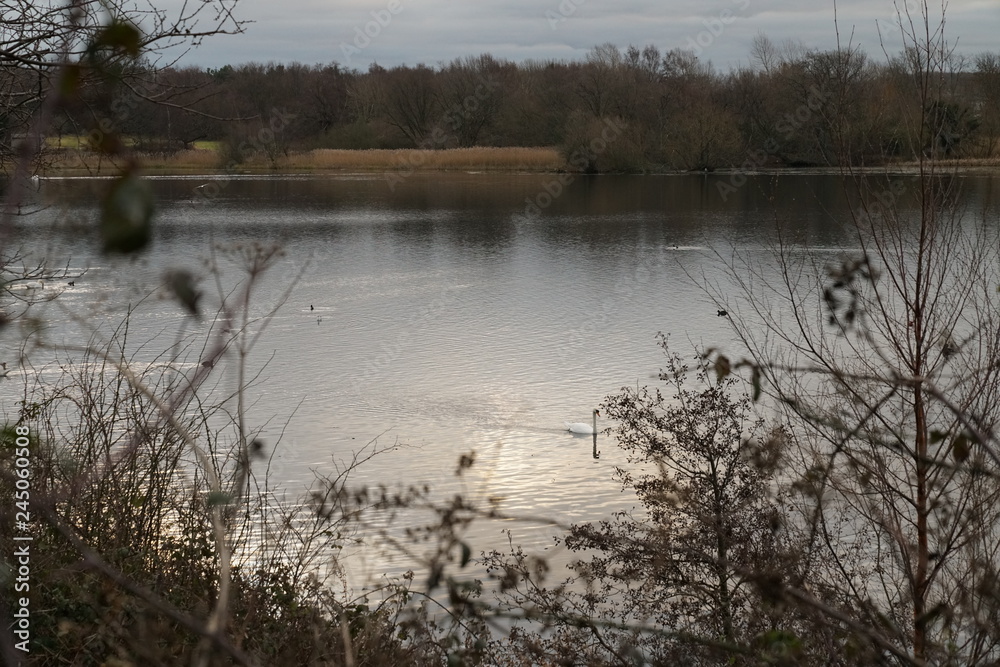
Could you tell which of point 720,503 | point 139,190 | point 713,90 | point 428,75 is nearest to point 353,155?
point 428,75

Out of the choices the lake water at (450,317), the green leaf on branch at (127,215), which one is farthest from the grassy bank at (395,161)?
the green leaf on branch at (127,215)

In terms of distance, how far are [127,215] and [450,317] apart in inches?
688

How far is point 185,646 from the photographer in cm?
419

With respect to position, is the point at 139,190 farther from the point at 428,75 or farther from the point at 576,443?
the point at 428,75

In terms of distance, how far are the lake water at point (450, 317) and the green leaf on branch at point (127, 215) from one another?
1cm

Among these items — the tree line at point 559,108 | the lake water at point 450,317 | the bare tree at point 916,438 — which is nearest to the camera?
the bare tree at point 916,438

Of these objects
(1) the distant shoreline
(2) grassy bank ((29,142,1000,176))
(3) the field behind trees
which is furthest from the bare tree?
(2) grassy bank ((29,142,1000,176))

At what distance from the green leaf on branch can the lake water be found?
0.6 inches

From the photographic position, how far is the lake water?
10.4 metres

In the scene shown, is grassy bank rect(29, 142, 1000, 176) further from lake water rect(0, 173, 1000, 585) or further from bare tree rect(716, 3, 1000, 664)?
bare tree rect(716, 3, 1000, 664)

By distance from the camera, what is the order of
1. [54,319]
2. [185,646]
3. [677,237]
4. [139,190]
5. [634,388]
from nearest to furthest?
[139,190]
[185,646]
[634,388]
[54,319]
[677,237]

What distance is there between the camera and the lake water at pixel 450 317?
1041cm

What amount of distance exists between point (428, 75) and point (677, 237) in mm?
37505

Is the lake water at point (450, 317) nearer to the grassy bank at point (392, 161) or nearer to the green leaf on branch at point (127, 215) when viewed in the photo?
the green leaf on branch at point (127, 215)
